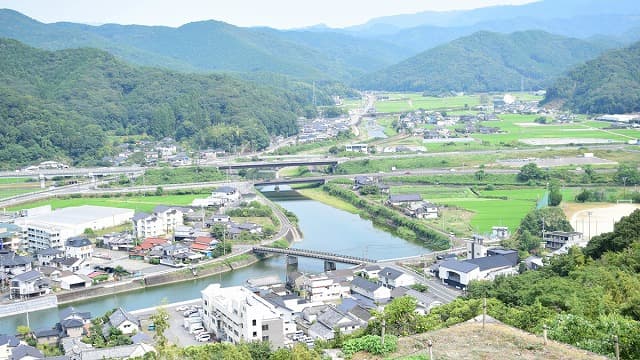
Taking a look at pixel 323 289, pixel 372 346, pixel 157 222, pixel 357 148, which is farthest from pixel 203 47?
pixel 372 346

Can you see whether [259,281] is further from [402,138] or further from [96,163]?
[402,138]

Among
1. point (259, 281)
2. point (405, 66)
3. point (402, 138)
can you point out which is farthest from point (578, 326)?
point (405, 66)

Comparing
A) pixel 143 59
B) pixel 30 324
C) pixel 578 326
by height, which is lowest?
pixel 30 324

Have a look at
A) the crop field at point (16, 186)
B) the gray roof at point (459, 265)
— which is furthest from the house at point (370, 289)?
the crop field at point (16, 186)

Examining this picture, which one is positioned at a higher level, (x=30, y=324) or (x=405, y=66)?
(x=405, y=66)

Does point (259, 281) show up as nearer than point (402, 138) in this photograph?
Yes

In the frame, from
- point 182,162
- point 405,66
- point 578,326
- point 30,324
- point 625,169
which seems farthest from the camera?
point 405,66

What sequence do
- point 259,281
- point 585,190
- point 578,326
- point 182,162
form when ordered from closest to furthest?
point 578,326 < point 259,281 < point 585,190 < point 182,162
